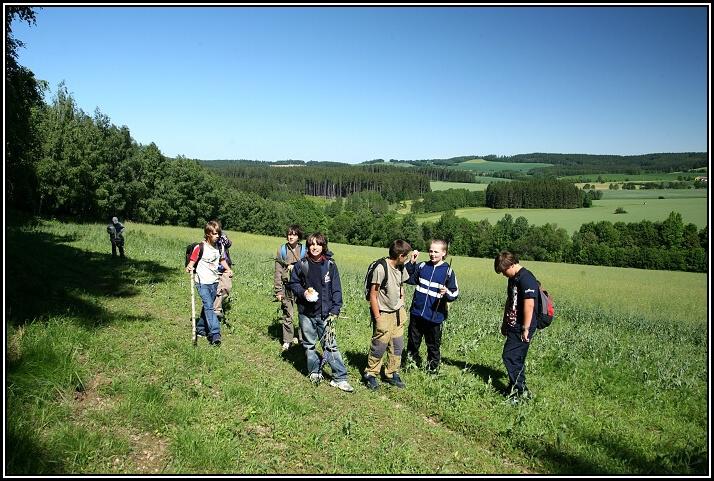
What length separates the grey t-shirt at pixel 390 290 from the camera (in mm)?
6340

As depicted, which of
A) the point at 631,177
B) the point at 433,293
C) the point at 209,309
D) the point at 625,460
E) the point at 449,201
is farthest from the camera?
the point at 631,177

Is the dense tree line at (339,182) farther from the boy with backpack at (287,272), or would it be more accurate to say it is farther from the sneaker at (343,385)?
the sneaker at (343,385)

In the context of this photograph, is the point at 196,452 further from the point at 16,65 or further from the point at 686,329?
the point at 686,329

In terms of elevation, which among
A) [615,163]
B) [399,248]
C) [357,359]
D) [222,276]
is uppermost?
[615,163]

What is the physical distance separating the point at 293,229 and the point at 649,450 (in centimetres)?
616

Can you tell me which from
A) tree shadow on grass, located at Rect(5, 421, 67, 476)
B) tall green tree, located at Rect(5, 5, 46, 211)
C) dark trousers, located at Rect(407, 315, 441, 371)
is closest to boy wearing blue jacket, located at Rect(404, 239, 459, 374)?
dark trousers, located at Rect(407, 315, 441, 371)

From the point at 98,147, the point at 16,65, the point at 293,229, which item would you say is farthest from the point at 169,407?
the point at 98,147

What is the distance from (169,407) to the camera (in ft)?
16.1

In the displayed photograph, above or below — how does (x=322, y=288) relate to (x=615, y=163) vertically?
below

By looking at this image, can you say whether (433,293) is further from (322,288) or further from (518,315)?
(322,288)

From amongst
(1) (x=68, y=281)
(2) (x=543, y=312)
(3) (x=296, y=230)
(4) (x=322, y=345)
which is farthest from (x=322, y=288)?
(1) (x=68, y=281)

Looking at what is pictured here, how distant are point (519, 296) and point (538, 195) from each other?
104461 mm

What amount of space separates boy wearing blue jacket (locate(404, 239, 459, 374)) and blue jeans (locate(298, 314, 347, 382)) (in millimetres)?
1565

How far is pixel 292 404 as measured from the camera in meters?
5.41
